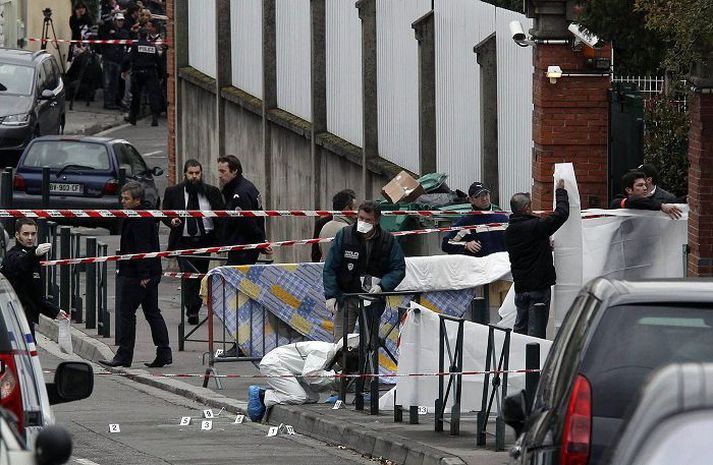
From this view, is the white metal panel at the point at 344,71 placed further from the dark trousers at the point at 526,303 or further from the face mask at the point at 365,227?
the dark trousers at the point at 526,303

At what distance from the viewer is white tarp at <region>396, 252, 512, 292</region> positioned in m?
15.2

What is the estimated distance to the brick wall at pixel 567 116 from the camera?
1741 centimetres

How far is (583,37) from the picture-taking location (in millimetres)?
16703

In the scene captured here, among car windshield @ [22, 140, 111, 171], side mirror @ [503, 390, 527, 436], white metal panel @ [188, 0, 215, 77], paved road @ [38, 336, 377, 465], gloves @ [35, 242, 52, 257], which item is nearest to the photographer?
side mirror @ [503, 390, 527, 436]

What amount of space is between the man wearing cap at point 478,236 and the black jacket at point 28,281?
12.4ft

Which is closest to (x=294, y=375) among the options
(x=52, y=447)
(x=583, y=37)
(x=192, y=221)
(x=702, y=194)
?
(x=702, y=194)

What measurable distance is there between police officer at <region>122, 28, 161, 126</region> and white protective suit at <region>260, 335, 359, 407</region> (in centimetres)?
2358

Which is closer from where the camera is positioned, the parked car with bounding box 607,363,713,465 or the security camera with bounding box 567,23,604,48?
the parked car with bounding box 607,363,713,465

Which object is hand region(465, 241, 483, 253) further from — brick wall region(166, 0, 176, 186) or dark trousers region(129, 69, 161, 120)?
dark trousers region(129, 69, 161, 120)

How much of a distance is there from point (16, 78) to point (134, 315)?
1535cm

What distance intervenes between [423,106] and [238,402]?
7506 millimetres

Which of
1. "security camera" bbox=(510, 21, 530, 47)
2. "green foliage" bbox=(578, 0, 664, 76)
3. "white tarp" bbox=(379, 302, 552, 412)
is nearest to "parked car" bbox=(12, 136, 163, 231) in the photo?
"security camera" bbox=(510, 21, 530, 47)

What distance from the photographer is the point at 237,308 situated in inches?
622

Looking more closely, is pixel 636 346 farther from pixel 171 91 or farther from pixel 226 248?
pixel 171 91
